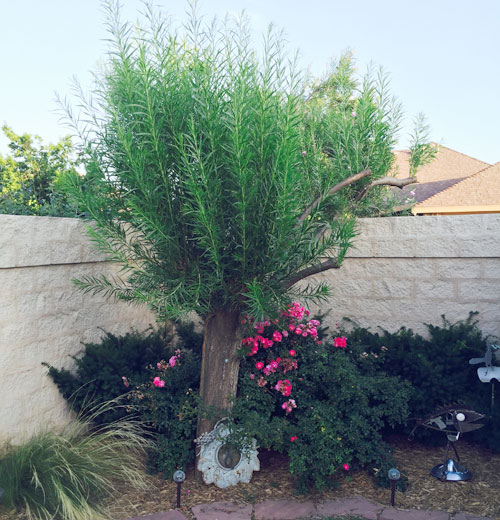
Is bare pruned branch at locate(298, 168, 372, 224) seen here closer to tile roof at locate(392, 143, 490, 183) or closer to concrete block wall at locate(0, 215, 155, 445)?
concrete block wall at locate(0, 215, 155, 445)

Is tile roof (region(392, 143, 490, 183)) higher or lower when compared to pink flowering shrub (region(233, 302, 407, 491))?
higher

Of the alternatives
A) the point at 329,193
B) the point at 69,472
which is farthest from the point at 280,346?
the point at 69,472

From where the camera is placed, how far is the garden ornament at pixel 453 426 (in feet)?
12.7

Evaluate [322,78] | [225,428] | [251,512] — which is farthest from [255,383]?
[322,78]

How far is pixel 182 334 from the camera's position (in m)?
5.16

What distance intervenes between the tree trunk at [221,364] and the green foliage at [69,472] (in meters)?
0.62

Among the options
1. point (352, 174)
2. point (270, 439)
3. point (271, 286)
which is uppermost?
point (352, 174)

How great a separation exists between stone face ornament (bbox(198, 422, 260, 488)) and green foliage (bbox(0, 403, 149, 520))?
0.49m

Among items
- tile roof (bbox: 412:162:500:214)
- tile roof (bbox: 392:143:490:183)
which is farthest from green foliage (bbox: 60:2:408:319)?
tile roof (bbox: 392:143:490:183)

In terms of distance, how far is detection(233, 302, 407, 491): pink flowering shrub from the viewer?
371 cm

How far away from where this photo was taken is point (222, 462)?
389cm

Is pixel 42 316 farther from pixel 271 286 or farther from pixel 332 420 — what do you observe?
pixel 332 420

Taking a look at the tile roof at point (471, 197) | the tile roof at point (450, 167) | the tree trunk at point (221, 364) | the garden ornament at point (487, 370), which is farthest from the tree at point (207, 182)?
the tile roof at point (450, 167)

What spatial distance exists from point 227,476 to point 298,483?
20.2 inches
